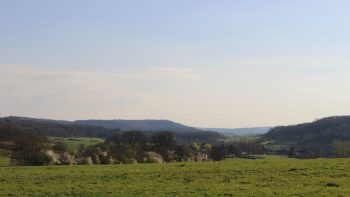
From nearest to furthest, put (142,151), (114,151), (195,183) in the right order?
(195,183) → (114,151) → (142,151)

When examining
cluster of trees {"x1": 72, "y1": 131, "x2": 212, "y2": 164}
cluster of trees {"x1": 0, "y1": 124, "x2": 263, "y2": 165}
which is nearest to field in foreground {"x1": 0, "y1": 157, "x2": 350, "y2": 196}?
cluster of trees {"x1": 0, "y1": 124, "x2": 263, "y2": 165}

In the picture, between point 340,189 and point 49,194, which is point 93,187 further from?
point 340,189

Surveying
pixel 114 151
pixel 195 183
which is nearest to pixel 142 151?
pixel 114 151

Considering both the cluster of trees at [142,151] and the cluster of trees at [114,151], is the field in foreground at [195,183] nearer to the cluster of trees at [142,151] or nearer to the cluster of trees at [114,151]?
the cluster of trees at [114,151]

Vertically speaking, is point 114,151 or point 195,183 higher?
point 114,151

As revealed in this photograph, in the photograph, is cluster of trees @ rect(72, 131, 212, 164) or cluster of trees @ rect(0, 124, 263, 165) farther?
cluster of trees @ rect(72, 131, 212, 164)

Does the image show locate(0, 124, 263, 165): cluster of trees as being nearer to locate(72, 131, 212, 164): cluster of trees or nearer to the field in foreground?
locate(72, 131, 212, 164): cluster of trees

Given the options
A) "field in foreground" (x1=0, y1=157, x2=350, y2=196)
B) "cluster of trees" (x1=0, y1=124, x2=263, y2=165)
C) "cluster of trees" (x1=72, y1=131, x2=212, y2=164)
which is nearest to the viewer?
"field in foreground" (x1=0, y1=157, x2=350, y2=196)

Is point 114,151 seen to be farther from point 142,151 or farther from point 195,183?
point 195,183

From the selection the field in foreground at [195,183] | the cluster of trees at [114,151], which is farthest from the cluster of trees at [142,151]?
the field in foreground at [195,183]

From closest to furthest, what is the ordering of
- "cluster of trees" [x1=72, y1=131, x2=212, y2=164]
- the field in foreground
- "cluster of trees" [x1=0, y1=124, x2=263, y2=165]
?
1. the field in foreground
2. "cluster of trees" [x1=0, y1=124, x2=263, y2=165]
3. "cluster of trees" [x1=72, y1=131, x2=212, y2=164]

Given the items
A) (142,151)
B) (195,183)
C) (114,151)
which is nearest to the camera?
(195,183)

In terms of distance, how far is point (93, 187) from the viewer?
25.7 meters

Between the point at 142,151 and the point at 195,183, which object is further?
the point at 142,151
